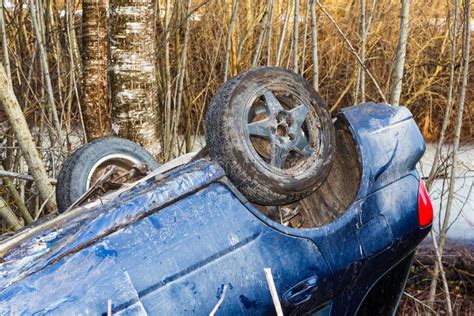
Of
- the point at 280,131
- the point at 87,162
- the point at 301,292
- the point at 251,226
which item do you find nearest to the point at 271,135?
the point at 280,131

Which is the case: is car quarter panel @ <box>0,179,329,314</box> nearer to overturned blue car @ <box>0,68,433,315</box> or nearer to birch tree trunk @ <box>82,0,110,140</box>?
overturned blue car @ <box>0,68,433,315</box>

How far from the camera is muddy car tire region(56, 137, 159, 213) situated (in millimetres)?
3006

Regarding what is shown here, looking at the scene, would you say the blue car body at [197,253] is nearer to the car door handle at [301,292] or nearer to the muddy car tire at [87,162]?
the car door handle at [301,292]

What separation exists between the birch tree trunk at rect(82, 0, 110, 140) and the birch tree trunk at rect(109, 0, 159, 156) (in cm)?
80

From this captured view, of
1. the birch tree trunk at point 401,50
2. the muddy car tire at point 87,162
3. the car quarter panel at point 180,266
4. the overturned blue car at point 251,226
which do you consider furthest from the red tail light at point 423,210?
the birch tree trunk at point 401,50

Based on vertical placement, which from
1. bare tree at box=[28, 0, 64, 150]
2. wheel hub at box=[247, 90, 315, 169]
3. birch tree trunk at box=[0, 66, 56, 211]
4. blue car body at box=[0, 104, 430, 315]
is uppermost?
bare tree at box=[28, 0, 64, 150]

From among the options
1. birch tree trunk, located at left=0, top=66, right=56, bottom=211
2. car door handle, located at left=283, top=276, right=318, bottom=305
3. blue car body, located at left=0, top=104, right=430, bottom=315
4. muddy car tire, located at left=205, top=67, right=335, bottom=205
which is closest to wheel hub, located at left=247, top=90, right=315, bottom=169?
muddy car tire, located at left=205, top=67, right=335, bottom=205

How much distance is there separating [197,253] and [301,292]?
428mm

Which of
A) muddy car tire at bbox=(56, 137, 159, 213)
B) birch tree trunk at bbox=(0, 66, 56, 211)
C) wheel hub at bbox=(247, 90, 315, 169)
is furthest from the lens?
birch tree trunk at bbox=(0, 66, 56, 211)

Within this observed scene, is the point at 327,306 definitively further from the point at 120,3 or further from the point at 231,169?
the point at 120,3

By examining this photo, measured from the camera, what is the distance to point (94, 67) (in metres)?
5.18

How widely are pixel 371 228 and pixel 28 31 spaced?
15.6 feet

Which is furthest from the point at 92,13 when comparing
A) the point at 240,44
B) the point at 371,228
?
the point at 371,228

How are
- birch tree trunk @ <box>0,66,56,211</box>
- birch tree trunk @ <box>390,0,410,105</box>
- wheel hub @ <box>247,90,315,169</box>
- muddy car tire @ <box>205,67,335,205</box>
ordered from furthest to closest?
birch tree trunk @ <box>390,0,410,105</box> → birch tree trunk @ <box>0,66,56,211</box> → wheel hub @ <box>247,90,315,169</box> → muddy car tire @ <box>205,67,335,205</box>
